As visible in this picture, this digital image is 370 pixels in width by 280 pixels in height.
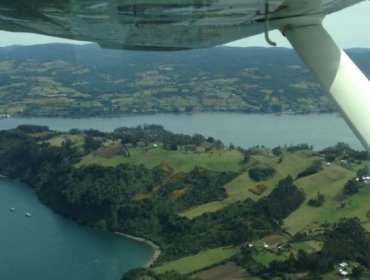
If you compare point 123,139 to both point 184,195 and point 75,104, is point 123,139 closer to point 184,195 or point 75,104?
point 184,195

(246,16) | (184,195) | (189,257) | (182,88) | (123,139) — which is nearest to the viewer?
(246,16)

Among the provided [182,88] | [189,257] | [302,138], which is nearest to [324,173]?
[189,257]

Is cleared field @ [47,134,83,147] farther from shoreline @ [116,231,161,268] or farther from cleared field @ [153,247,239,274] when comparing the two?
cleared field @ [153,247,239,274]

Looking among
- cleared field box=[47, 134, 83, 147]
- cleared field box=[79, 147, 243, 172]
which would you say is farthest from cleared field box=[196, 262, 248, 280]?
cleared field box=[47, 134, 83, 147]

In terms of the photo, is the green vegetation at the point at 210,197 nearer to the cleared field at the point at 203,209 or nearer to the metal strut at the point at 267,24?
the cleared field at the point at 203,209

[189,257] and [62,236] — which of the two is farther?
[62,236]

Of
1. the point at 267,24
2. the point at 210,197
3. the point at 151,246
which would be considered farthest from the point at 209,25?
the point at 210,197
